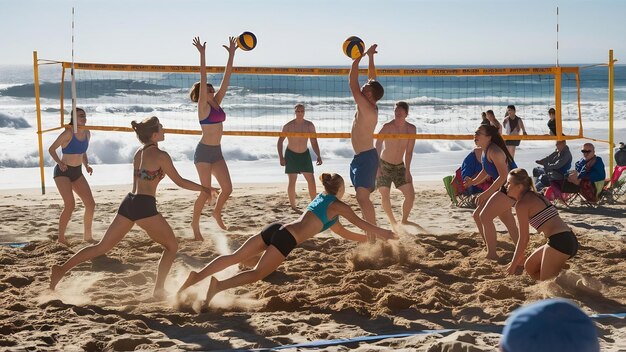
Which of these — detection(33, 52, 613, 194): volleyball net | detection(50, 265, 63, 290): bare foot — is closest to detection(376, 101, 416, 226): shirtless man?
detection(50, 265, 63, 290): bare foot

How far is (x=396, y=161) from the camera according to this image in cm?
835

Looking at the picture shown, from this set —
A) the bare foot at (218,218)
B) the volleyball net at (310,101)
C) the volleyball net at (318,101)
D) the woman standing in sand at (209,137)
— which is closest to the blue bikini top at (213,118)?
the woman standing in sand at (209,137)

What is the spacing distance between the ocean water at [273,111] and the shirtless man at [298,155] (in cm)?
402

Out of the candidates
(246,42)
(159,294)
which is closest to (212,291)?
(159,294)

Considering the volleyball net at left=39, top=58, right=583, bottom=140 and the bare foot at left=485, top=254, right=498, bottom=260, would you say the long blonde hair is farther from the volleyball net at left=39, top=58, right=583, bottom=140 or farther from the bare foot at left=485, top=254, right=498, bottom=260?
the volleyball net at left=39, top=58, right=583, bottom=140

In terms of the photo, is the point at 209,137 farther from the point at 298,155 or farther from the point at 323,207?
the point at 323,207

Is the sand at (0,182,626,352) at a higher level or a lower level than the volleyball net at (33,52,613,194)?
lower

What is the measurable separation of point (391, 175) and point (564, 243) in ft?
9.42

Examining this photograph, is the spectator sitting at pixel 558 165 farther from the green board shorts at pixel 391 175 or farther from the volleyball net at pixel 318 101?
the volleyball net at pixel 318 101

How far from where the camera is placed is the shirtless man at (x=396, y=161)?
8.24 m

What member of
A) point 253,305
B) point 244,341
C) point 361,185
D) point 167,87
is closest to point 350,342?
point 244,341

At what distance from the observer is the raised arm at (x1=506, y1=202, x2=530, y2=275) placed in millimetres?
5727

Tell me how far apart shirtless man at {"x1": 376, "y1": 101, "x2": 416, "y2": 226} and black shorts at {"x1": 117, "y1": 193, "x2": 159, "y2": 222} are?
3.24 metres

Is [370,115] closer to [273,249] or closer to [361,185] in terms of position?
[361,185]
